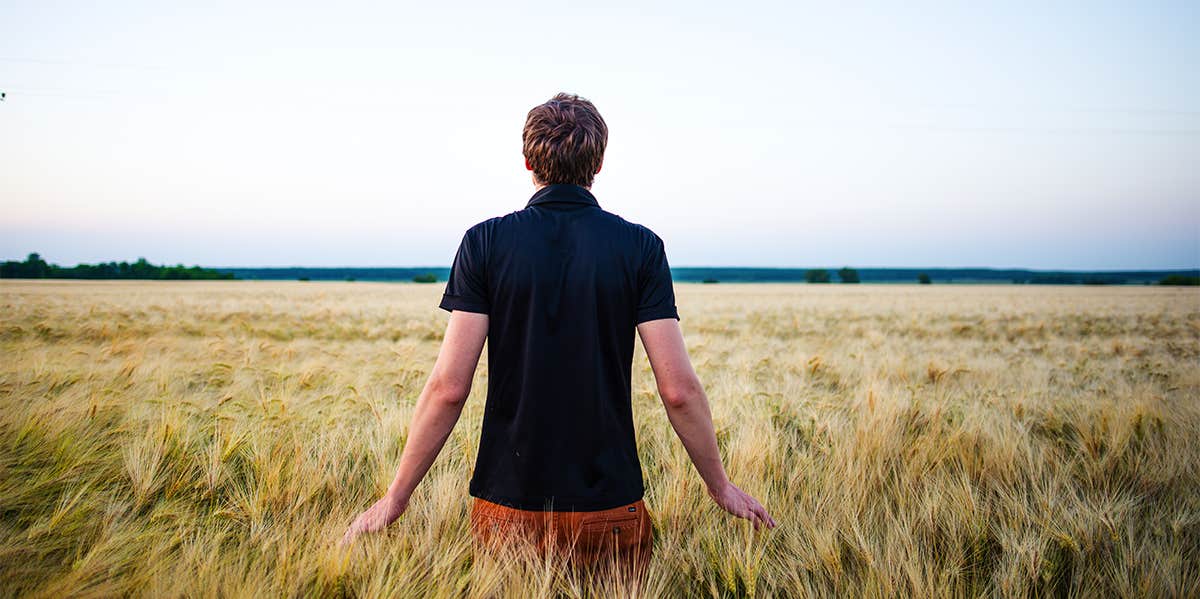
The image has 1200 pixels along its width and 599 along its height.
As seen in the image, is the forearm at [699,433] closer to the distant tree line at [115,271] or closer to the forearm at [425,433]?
the forearm at [425,433]

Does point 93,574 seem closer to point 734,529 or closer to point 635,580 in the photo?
point 635,580

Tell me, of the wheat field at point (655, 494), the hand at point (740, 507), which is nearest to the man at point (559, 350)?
the wheat field at point (655, 494)

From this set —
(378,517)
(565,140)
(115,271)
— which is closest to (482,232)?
(565,140)

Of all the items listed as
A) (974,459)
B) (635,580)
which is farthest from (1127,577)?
(635,580)

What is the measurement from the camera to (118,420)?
126 inches

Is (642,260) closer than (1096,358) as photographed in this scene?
Yes

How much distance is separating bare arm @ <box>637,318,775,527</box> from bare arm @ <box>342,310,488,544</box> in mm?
508

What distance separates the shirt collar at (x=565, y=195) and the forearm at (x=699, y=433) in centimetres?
68

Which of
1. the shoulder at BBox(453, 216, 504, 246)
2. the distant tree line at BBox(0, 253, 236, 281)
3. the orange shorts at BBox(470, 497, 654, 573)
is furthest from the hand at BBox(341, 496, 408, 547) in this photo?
the distant tree line at BBox(0, 253, 236, 281)

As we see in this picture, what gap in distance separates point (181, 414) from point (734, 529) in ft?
10.4

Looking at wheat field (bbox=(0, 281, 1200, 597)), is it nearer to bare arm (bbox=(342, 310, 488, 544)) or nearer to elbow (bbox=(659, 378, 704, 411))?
bare arm (bbox=(342, 310, 488, 544))

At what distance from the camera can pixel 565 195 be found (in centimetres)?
170

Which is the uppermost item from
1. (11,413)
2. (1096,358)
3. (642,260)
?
(642,260)

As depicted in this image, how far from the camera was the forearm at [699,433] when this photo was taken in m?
1.77
